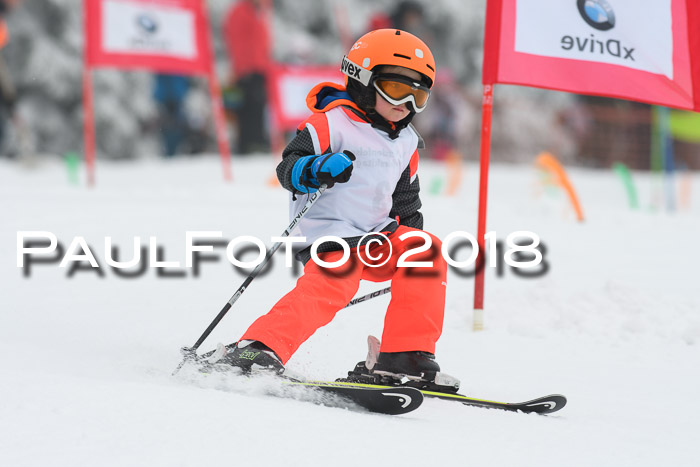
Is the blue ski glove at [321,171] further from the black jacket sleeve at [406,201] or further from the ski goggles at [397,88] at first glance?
the black jacket sleeve at [406,201]

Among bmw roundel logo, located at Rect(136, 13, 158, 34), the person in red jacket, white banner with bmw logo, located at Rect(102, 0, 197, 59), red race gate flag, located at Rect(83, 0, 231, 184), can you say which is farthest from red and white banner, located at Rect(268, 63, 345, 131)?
bmw roundel logo, located at Rect(136, 13, 158, 34)

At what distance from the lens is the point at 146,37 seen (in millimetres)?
8133

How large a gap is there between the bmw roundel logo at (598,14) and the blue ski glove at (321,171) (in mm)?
1817

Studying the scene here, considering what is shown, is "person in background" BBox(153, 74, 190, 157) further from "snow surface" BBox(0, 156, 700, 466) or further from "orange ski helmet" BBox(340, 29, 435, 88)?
"orange ski helmet" BBox(340, 29, 435, 88)

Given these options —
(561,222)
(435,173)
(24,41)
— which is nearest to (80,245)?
(561,222)

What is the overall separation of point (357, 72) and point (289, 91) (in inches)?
291

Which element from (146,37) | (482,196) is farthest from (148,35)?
(482,196)

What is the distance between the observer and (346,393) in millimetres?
2717

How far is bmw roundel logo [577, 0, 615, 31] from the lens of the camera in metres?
4.18

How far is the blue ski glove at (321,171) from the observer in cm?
285

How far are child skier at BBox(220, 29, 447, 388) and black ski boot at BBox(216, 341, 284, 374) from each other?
8cm

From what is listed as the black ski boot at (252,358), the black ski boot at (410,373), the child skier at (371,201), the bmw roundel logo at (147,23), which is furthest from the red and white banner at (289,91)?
the black ski boot at (252,358)

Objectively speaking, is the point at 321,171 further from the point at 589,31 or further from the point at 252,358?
the point at 589,31

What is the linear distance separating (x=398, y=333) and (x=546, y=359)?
114cm
